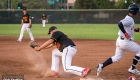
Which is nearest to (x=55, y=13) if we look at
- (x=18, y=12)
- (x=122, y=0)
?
(x=18, y=12)

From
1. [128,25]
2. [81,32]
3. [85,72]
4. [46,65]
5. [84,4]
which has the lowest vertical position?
[81,32]

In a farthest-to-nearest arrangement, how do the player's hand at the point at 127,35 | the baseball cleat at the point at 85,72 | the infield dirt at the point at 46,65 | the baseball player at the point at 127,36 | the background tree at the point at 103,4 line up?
the background tree at the point at 103,4, the infield dirt at the point at 46,65, the baseball player at the point at 127,36, the player's hand at the point at 127,35, the baseball cleat at the point at 85,72

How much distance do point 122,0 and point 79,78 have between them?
63034 millimetres

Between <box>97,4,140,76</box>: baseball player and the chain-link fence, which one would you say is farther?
the chain-link fence

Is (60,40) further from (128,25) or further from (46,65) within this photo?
(46,65)

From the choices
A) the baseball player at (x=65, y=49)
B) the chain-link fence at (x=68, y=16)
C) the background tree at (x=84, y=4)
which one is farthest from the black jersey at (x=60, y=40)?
the background tree at (x=84, y=4)

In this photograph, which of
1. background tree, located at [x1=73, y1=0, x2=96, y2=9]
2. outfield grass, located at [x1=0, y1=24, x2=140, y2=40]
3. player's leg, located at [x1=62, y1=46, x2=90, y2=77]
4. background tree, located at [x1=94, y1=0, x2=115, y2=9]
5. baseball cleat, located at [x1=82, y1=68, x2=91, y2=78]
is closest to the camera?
baseball cleat, located at [x1=82, y1=68, x2=91, y2=78]

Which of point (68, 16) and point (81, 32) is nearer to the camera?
point (81, 32)

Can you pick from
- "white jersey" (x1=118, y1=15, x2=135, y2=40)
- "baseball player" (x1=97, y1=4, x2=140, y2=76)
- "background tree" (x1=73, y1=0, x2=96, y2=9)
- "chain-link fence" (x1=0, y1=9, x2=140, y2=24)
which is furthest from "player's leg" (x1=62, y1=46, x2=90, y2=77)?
"background tree" (x1=73, y1=0, x2=96, y2=9)

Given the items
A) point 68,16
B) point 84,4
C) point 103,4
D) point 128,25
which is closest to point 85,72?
point 128,25

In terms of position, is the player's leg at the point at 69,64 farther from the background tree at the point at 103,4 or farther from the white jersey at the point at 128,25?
the background tree at the point at 103,4

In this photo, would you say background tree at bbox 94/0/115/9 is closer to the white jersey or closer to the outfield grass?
the outfield grass

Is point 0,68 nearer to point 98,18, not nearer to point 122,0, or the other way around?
point 98,18

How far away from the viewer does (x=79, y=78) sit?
9305mm
